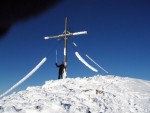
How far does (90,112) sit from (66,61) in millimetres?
10353

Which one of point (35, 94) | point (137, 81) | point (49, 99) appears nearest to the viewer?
point (49, 99)

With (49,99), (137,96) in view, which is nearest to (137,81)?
(137,96)

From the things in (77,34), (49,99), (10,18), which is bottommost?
(10,18)

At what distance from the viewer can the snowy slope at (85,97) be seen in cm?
1381

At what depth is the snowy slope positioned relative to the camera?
13.8m

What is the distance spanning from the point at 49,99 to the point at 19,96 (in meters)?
2.48

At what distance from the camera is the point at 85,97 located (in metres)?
15.7

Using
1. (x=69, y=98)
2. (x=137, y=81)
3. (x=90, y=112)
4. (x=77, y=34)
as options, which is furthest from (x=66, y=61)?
(x=90, y=112)

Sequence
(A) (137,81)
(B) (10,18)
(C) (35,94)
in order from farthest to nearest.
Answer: (A) (137,81) → (C) (35,94) → (B) (10,18)

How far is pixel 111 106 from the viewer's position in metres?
15.1

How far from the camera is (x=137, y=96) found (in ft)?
54.6

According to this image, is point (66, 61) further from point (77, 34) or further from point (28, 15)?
point (28, 15)

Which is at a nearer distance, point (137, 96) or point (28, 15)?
point (28, 15)

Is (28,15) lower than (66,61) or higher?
lower
